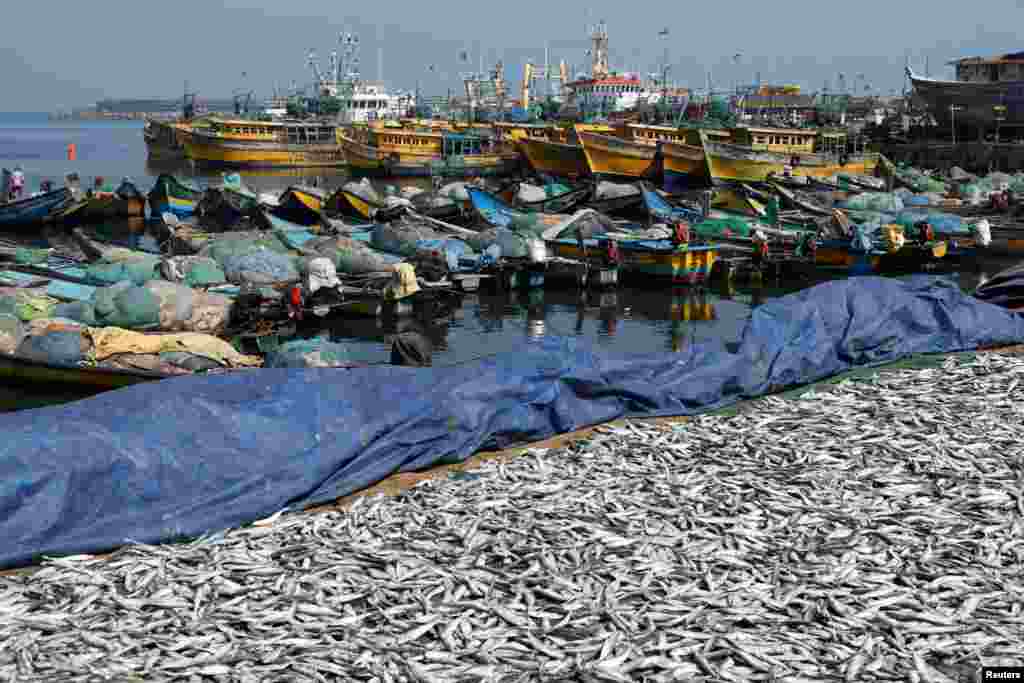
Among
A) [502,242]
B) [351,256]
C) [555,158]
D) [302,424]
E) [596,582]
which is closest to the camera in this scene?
[596,582]

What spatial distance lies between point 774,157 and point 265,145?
1380 inches

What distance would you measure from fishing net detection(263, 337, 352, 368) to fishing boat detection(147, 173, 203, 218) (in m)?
24.6

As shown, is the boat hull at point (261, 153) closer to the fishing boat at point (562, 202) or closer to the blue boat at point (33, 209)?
the blue boat at point (33, 209)

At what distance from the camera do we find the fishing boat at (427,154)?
64.1 m

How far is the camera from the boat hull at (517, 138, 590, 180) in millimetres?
55594

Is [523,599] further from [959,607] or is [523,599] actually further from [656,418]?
[656,418]

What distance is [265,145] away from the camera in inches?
2751

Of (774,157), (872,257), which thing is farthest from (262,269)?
(774,157)

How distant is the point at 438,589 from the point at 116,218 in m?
38.9

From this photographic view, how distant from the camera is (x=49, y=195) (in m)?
38.6

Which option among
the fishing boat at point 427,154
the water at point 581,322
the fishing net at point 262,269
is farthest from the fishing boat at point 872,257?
the fishing boat at point 427,154

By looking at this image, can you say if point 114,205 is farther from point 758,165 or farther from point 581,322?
point 758,165

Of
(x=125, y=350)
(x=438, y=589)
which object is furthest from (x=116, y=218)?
(x=438, y=589)

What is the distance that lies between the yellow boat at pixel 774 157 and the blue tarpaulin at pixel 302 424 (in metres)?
38.0
